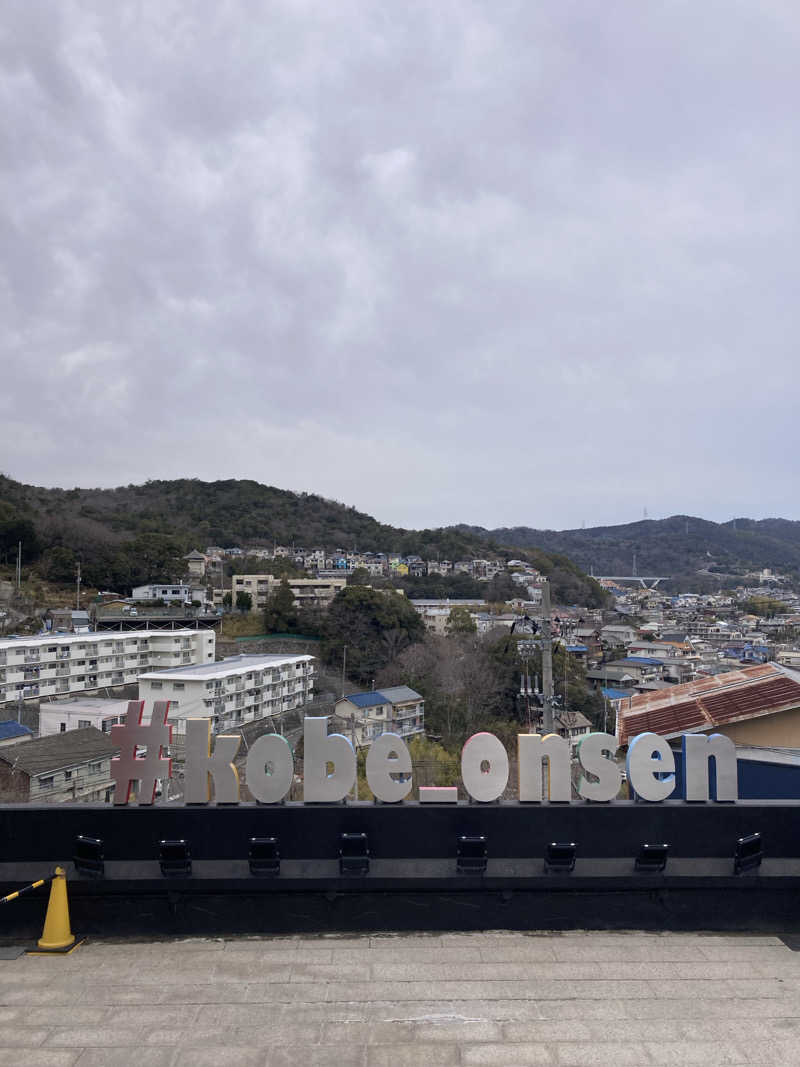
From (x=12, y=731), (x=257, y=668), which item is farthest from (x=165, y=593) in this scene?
(x=12, y=731)

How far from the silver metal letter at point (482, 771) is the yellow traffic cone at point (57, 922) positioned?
356 cm

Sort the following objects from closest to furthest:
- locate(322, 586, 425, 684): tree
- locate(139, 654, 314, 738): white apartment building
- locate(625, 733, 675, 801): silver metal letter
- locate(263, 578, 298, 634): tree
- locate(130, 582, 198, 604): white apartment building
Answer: locate(625, 733, 675, 801): silver metal letter
locate(139, 654, 314, 738): white apartment building
locate(322, 586, 425, 684): tree
locate(263, 578, 298, 634): tree
locate(130, 582, 198, 604): white apartment building

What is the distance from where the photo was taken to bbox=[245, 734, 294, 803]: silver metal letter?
5.87 m

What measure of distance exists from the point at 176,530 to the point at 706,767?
226ft

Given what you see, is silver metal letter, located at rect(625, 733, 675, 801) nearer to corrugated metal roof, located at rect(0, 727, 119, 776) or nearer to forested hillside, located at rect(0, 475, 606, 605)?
corrugated metal roof, located at rect(0, 727, 119, 776)

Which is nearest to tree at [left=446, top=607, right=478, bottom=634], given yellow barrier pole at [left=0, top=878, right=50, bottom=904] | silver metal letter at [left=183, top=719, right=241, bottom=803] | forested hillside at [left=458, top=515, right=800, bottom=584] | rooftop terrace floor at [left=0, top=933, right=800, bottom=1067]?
silver metal letter at [left=183, top=719, right=241, bottom=803]

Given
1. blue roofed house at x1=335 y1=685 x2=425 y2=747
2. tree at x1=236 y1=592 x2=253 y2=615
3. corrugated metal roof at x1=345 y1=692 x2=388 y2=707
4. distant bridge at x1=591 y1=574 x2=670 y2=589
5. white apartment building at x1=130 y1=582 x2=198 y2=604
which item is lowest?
blue roofed house at x1=335 y1=685 x2=425 y2=747

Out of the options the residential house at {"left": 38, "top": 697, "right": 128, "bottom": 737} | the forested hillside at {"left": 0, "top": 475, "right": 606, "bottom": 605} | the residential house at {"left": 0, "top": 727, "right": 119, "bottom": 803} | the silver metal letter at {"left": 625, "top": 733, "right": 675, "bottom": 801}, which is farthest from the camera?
the forested hillside at {"left": 0, "top": 475, "right": 606, "bottom": 605}

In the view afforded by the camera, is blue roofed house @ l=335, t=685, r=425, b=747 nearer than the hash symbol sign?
No

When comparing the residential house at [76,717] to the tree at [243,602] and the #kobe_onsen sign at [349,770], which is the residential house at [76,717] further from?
A: the tree at [243,602]

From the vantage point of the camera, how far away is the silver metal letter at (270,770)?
587cm

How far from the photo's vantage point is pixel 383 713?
29.6m

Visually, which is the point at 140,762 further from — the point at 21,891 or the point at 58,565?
the point at 58,565

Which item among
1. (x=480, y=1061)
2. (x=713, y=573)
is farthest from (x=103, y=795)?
(x=713, y=573)
